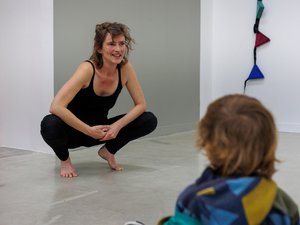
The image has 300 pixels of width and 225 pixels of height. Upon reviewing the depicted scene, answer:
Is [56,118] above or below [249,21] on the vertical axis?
below

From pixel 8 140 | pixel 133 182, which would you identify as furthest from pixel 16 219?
pixel 8 140

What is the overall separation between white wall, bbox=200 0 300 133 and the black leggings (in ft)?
7.26

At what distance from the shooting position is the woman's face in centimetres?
226

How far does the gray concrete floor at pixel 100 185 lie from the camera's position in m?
1.65

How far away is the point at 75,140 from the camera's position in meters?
2.36

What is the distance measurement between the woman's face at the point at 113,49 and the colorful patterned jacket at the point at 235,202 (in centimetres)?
153

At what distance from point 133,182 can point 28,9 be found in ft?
4.97

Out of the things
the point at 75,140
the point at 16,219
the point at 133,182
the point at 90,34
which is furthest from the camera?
the point at 90,34

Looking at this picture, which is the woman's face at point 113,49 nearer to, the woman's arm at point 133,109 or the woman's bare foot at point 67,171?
the woman's arm at point 133,109

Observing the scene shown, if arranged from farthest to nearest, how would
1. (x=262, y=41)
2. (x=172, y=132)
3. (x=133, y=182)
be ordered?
(x=262, y=41) < (x=172, y=132) < (x=133, y=182)

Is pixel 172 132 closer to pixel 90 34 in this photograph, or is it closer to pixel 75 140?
pixel 90 34

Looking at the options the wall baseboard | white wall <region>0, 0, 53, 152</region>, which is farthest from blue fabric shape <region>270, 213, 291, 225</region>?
the wall baseboard

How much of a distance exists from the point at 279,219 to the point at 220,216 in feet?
0.39

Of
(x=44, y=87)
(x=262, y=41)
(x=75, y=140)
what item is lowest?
(x=75, y=140)
